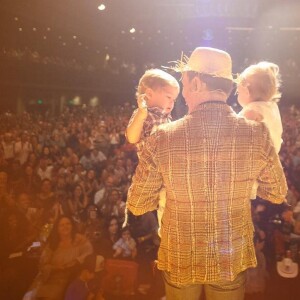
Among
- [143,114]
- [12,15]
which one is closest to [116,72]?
[12,15]

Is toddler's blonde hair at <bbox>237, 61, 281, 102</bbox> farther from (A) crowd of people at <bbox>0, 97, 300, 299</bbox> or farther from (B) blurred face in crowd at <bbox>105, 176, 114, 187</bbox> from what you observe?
(B) blurred face in crowd at <bbox>105, 176, 114, 187</bbox>

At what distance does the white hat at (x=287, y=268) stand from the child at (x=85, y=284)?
7.29 ft

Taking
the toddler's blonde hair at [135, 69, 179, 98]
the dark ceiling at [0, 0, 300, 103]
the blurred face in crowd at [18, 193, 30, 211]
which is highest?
the dark ceiling at [0, 0, 300, 103]

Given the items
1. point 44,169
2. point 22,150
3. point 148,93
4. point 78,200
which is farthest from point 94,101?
point 148,93

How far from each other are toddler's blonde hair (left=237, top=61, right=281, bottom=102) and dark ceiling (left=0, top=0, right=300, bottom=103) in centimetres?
1772

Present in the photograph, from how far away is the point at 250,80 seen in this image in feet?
5.36

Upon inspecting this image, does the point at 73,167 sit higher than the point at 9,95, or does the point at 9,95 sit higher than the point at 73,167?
the point at 9,95

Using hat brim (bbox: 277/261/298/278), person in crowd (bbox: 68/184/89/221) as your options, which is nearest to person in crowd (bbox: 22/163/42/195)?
person in crowd (bbox: 68/184/89/221)

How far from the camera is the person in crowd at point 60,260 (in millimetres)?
3903

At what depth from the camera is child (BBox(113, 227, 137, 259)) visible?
5336 mm

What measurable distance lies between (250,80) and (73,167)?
265 inches

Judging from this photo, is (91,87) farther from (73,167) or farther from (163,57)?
(73,167)

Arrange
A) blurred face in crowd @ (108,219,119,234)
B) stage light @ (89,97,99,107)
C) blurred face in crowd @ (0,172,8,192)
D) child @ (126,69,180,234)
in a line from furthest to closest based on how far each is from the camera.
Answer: stage light @ (89,97,99,107) < blurred face in crowd @ (0,172,8,192) < blurred face in crowd @ (108,219,119,234) < child @ (126,69,180,234)

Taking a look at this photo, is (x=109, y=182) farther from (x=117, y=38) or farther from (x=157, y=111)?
(x=117, y=38)
